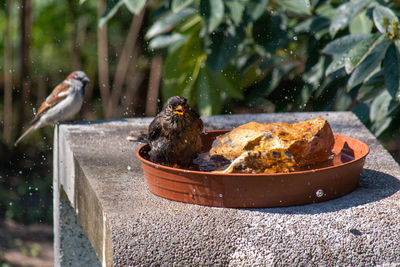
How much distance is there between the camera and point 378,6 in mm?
3068

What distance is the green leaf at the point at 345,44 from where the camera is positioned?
9.88 feet

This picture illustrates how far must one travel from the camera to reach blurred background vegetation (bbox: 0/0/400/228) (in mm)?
3172

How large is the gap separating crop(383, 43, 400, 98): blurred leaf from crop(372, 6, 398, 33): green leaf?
0.16 meters

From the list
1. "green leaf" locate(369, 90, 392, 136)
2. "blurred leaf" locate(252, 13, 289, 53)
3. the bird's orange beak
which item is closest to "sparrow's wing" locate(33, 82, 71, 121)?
"blurred leaf" locate(252, 13, 289, 53)

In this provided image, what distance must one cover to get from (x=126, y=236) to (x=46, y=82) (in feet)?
18.1

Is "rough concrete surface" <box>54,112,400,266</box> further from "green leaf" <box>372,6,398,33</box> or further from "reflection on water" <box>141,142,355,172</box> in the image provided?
"green leaf" <box>372,6,398,33</box>

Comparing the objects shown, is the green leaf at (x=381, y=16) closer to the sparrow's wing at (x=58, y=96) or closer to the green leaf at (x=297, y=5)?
the green leaf at (x=297, y=5)

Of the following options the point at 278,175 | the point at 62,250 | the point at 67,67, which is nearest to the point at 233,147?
the point at 278,175

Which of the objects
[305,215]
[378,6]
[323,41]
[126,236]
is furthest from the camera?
[323,41]

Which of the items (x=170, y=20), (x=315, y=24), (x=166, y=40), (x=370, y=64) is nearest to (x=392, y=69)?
(x=370, y=64)

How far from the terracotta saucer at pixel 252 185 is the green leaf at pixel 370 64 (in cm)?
93

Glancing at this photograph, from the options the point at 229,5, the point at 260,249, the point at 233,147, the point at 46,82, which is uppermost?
the point at 229,5

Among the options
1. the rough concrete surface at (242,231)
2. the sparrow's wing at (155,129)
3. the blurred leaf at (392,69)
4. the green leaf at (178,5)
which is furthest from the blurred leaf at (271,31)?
the sparrow's wing at (155,129)

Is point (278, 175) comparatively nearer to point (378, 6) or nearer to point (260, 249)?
point (260, 249)
